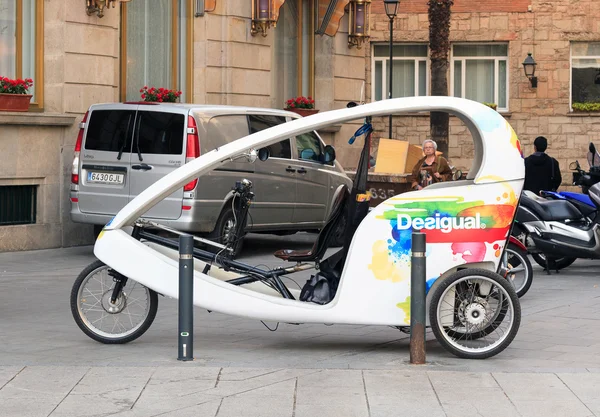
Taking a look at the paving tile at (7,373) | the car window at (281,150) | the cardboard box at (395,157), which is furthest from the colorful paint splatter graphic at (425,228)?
the cardboard box at (395,157)

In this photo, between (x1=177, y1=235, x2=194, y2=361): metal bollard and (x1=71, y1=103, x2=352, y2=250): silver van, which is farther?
(x1=71, y1=103, x2=352, y2=250): silver van

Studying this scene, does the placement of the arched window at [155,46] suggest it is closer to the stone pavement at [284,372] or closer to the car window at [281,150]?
the car window at [281,150]

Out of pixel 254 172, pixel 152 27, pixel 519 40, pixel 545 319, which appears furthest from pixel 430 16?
pixel 545 319

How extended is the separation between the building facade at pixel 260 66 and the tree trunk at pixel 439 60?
2.26 m

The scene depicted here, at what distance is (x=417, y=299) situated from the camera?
797 centimetres

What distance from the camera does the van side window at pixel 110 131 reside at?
15.0m

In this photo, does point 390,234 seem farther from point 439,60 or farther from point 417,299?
point 439,60

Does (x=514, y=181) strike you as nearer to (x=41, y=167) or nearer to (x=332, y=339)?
(x=332, y=339)

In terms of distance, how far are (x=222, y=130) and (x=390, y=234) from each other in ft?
23.4

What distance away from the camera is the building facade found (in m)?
16.5

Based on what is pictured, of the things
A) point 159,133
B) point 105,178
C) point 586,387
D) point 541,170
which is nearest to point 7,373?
point 586,387

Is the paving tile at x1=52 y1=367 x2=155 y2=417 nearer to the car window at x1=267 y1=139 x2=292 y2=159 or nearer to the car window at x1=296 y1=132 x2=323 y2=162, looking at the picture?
the car window at x1=267 y1=139 x2=292 y2=159

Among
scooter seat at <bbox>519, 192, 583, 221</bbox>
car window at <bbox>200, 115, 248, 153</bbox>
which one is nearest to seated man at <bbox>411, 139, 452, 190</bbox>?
scooter seat at <bbox>519, 192, 583, 221</bbox>

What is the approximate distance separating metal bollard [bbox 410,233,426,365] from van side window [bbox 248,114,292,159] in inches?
312
